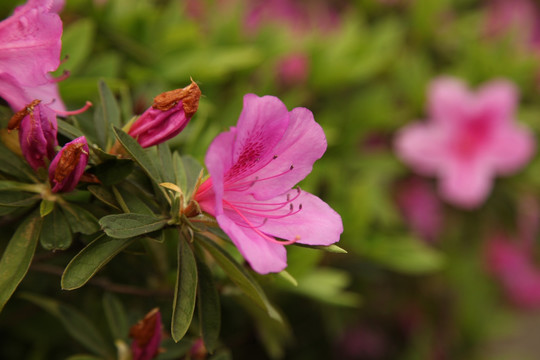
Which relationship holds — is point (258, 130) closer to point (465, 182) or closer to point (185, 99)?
point (185, 99)

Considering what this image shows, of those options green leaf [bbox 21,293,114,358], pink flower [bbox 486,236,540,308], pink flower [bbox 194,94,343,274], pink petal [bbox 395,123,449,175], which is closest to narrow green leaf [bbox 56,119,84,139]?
pink flower [bbox 194,94,343,274]

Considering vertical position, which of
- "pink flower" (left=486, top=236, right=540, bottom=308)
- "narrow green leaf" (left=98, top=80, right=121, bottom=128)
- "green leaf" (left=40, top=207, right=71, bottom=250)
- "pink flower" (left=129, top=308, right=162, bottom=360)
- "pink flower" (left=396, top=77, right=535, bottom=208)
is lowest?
"pink flower" (left=486, top=236, right=540, bottom=308)

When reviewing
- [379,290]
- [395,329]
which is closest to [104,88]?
[379,290]

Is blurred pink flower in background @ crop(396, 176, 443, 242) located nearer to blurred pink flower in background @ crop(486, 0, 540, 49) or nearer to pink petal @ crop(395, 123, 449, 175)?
pink petal @ crop(395, 123, 449, 175)

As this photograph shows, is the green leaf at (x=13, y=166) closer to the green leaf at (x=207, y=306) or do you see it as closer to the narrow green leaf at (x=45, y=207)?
the narrow green leaf at (x=45, y=207)

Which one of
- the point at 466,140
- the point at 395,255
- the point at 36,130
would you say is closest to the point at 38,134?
the point at 36,130
